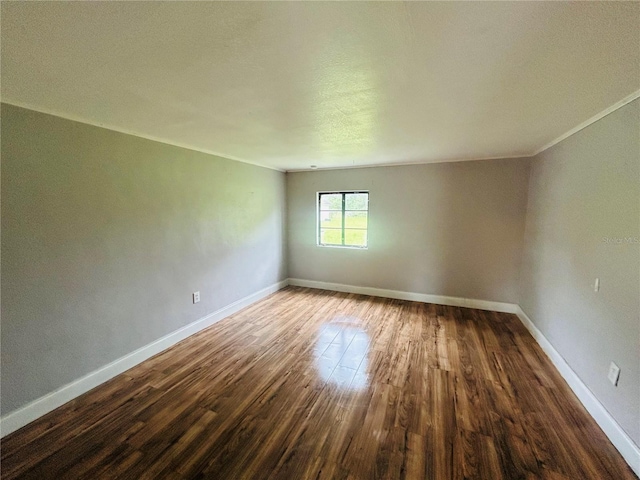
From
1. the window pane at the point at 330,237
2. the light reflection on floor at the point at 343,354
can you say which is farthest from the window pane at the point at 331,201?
the light reflection on floor at the point at 343,354

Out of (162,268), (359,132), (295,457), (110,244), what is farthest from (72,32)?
(295,457)

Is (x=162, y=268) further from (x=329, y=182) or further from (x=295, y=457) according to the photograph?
(x=329, y=182)

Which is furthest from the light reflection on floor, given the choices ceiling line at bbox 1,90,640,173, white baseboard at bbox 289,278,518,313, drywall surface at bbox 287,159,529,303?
ceiling line at bbox 1,90,640,173

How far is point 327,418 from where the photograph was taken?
5.98 feet

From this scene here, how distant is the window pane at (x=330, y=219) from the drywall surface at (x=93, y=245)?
1869 mm

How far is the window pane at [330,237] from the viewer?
469cm

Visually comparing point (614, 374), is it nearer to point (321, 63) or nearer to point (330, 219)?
point (321, 63)

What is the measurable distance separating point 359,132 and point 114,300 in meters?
2.64

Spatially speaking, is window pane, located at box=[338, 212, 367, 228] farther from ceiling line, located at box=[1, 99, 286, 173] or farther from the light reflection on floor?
ceiling line, located at box=[1, 99, 286, 173]

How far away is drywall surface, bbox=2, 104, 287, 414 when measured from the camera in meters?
1.72

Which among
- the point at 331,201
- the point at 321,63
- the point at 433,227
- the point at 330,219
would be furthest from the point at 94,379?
the point at 433,227

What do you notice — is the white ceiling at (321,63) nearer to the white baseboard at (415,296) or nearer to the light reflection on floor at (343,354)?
the light reflection on floor at (343,354)

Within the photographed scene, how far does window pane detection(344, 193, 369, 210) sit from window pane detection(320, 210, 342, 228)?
23 centimetres

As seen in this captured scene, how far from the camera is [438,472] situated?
1.44 meters
